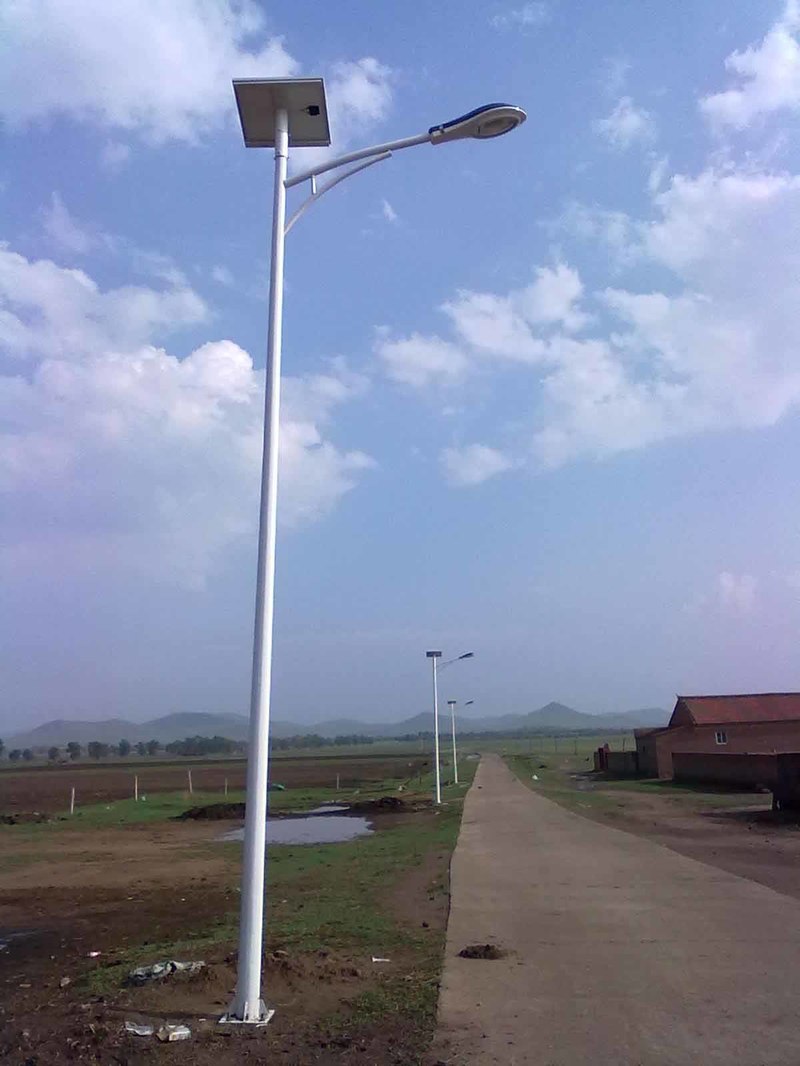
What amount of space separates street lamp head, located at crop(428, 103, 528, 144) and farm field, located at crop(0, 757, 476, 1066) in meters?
6.91

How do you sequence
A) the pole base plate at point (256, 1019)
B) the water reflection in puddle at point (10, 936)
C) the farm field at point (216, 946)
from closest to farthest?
1. the farm field at point (216, 946)
2. the pole base plate at point (256, 1019)
3. the water reflection in puddle at point (10, 936)

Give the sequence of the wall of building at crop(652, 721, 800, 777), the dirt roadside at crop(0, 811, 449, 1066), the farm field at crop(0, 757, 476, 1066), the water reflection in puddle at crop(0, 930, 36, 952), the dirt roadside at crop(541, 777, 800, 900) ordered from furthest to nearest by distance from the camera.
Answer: the wall of building at crop(652, 721, 800, 777) → the dirt roadside at crop(541, 777, 800, 900) → the water reflection in puddle at crop(0, 930, 36, 952) → the farm field at crop(0, 757, 476, 1066) → the dirt roadside at crop(0, 811, 449, 1066)

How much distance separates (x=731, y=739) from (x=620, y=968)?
44486 millimetres

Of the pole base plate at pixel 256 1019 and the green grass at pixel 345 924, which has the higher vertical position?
the pole base plate at pixel 256 1019

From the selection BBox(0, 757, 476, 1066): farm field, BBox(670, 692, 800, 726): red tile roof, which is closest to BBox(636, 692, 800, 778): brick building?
BBox(670, 692, 800, 726): red tile roof

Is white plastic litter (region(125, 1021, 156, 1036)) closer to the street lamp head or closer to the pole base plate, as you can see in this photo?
the pole base plate

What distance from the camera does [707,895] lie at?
13000 millimetres

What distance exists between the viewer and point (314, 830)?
29.2 metres

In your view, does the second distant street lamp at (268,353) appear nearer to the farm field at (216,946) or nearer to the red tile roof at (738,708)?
the farm field at (216,946)

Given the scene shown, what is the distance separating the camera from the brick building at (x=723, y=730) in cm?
4888

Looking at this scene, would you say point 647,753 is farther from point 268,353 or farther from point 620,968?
point 268,353

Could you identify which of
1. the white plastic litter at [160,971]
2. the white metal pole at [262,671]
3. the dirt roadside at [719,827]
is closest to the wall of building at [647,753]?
the dirt roadside at [719,827]

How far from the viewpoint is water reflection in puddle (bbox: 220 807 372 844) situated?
2606 centimetres

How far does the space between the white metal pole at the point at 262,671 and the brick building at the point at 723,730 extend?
143 ft
